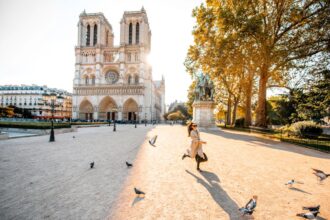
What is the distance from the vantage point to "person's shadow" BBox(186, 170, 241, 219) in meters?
2.82

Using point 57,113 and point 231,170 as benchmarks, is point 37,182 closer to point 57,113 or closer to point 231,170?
point 231,170

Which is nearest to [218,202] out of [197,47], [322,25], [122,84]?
[322,25]

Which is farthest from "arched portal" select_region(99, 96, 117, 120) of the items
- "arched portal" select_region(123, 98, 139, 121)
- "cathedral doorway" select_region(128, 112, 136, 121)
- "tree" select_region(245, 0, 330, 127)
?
"tree" select_region(245, 0, 330, 127)

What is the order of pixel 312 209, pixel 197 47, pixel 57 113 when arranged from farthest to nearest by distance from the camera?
pixel 57 113 < pixel 197 47 < pixel 312 209

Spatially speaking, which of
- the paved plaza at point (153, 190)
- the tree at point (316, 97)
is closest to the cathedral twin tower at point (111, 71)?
the tree at point (316, 97)

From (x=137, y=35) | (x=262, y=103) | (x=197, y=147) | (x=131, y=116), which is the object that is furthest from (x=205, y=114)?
(x=137, y=35)

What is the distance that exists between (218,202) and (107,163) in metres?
3.85

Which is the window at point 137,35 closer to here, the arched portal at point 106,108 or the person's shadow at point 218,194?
the arched portal at point 106,108

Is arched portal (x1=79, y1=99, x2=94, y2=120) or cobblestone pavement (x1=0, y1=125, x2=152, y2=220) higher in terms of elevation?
arched portal (x1=79, y1=99, x2=94, y2=120)

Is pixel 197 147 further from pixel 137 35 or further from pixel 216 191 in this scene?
pixel 137 35

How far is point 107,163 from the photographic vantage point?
5.66m

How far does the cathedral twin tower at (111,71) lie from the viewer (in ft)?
173

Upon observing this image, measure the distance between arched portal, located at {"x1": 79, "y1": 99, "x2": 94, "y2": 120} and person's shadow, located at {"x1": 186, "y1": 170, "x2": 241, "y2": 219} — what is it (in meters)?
55.8

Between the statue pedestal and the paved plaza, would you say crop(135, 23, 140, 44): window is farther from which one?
the paved plaza
